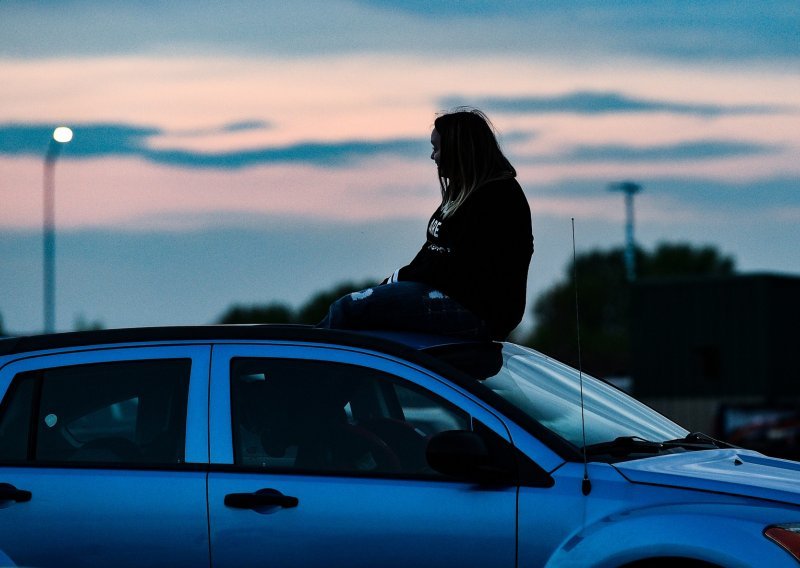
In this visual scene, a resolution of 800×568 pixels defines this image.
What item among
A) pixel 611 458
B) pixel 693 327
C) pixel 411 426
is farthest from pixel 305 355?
pixel 693 327

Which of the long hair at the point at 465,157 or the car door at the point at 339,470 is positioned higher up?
the long hair at the point at 465,157

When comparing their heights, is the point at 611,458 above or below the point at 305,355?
below

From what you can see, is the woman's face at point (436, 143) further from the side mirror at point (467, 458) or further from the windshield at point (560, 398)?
the side mirror at point (467, 458)

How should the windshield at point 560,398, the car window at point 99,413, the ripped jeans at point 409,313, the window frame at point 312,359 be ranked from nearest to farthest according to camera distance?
the window frame at point 312,359 → the windshield at point 560,398 → the car window at point 99,413 → the ripped jeans at point 409,313

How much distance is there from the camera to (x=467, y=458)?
196 inches

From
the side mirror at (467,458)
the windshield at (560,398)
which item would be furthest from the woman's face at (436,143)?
the side mirror at (467,458)

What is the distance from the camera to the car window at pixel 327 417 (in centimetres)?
532

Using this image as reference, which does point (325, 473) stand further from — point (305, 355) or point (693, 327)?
point (693, 327)

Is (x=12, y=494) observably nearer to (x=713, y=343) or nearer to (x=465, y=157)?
(x=465, y=157)

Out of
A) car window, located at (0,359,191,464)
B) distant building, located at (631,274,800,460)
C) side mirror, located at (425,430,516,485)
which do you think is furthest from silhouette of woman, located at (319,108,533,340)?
distant building, located at (631,274,800,460)

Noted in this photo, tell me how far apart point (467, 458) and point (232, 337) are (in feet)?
3.71

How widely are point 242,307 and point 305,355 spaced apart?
140 m

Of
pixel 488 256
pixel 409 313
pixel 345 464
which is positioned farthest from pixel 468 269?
pixel 345 464

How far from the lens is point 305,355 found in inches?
217
